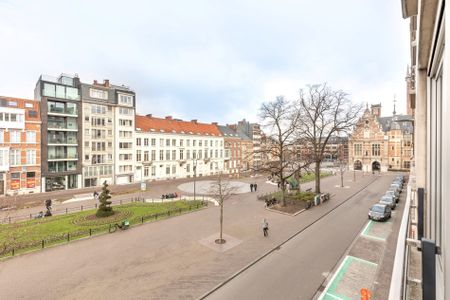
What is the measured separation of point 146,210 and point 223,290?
1631 cm

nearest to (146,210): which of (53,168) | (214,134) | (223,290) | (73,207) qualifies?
(73,207)

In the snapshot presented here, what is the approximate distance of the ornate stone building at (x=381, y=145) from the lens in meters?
58.1

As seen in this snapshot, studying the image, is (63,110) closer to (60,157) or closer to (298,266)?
(60,157)

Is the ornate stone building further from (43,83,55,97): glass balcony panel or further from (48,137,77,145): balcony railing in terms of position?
(43,83,55,97): glass balcony panel

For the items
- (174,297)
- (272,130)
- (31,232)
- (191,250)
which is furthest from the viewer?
(272,130)

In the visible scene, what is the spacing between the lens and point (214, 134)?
63719 millimetres

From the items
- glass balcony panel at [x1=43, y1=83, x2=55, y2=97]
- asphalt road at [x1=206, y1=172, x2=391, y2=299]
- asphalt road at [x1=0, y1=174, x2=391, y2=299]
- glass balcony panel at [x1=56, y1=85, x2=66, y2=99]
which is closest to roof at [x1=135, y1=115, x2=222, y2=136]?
glass balcony panel at [x1=56, y1=85, x2=66, y2=99]

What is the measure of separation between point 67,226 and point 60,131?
83.9 feet

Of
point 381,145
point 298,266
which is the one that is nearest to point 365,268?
point 298,266

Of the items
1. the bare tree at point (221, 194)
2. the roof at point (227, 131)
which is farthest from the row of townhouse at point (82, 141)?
the roof at point (227, 131)

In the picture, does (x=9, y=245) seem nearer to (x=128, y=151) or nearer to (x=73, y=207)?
(x=73, y=207)

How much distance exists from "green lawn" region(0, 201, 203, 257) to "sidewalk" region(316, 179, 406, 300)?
50.8 ft

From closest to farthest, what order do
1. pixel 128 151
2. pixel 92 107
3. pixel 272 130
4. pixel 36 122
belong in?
1. pixel 272 130
2. pixel 36 122
3. pixel 92 107
4. pixel 128 151

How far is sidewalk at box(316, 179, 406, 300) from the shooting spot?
33.6 ft
